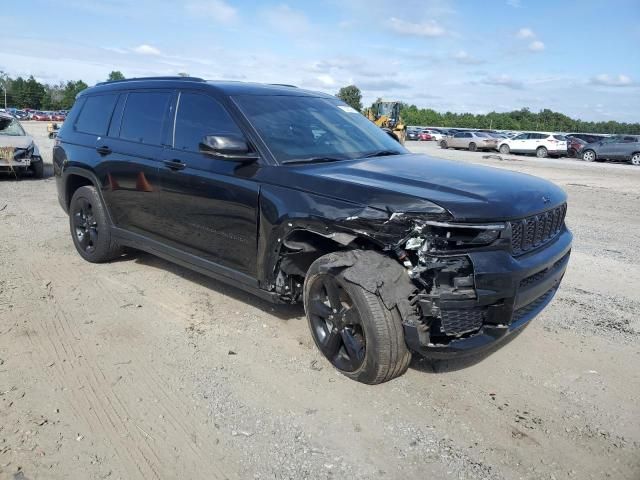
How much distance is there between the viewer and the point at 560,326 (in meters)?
4.39

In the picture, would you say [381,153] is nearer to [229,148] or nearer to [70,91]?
[229,148]

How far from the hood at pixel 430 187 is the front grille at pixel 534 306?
0.61 metres

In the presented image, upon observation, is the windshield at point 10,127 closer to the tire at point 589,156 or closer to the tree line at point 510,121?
the tire at point 589,156

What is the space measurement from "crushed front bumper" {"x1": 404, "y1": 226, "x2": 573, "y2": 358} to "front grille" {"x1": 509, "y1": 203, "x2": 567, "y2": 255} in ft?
0.24

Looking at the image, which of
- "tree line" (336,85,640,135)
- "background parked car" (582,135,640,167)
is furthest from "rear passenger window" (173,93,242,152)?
"tree line" (336,85,640,135)

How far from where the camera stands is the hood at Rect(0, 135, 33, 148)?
12.5m

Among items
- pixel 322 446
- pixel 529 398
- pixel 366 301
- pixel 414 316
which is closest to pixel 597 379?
pixel 529 398

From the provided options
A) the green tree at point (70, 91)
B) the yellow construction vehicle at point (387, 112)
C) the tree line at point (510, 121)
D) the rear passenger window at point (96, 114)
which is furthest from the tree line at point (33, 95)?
the rear passenger window at point (96, 114)

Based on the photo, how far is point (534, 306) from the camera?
350 centimetres

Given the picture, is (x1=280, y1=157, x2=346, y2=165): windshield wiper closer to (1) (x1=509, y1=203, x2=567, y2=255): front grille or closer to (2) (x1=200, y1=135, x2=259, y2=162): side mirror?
(2) (x1=200, y1=135, x2=259, y2=162): side mirror

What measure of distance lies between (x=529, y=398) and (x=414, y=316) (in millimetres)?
1001

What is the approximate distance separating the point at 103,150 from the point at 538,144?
31.1 metres

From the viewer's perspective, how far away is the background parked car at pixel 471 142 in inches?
1387

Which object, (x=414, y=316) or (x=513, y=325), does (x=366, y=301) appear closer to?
(x=414, y=316)
